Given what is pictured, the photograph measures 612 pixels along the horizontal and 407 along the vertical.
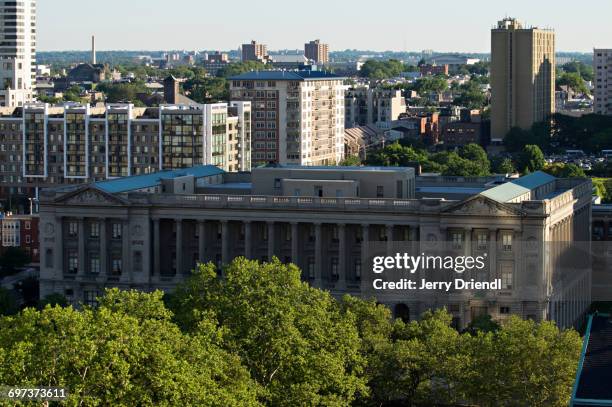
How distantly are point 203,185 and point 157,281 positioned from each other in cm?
1432

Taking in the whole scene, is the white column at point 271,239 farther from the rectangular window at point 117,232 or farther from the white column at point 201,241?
the rectangular window at point 117,232

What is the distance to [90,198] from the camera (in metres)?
149

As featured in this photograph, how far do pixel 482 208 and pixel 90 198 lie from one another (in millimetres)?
30809

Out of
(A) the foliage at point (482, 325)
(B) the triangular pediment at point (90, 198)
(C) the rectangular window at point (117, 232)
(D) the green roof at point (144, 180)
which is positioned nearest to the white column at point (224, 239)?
(B) the triangular pediment at point (90, 198)

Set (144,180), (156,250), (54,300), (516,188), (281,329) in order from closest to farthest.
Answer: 1. (281,329)
2. (54,300)
3. (516,188)
4. (156,250)
5. (144,180)

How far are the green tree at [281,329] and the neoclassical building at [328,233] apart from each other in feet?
89.8

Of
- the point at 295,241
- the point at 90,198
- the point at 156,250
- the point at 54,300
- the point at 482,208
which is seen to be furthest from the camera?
the point at 156,250

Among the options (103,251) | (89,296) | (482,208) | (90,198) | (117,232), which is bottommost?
(89,296)

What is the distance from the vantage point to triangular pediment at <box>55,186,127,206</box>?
14875cm

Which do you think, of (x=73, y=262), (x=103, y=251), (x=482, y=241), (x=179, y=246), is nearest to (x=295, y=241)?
(x=179, y=246)

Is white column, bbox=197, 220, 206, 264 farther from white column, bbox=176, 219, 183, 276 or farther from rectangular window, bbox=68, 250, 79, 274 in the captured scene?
rectangular window, bbox=68, 250, 79, 274

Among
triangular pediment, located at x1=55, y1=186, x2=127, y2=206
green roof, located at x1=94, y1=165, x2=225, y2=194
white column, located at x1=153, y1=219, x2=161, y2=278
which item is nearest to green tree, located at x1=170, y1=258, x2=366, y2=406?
white column, located at x1=153, y1=219, x2=161, y2=278

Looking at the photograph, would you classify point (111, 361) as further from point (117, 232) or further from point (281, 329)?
point (117, 232)

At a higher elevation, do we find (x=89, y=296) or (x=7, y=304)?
(x=7, y=304)
